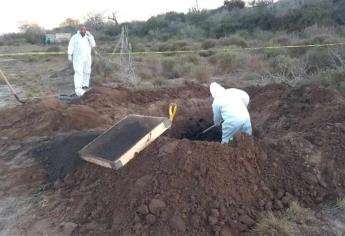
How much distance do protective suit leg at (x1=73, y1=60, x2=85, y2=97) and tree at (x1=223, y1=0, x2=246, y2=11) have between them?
28.3 meters

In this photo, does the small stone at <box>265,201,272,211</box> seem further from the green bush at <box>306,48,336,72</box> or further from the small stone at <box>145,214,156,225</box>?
the green bush at <box>306,48,336,72</box>

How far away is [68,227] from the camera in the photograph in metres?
5.73

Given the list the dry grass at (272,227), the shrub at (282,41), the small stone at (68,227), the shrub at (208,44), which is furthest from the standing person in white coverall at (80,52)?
the shrub at (208,44)

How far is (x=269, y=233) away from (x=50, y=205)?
2825 millimetres

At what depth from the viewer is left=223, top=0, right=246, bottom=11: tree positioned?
130 ft

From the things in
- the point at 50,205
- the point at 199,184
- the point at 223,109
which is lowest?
the point at 50,205

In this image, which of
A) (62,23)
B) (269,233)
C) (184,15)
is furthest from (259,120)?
(62,23)

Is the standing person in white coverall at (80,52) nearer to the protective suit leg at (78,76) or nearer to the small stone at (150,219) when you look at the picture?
the protective suit leg at (78,76)

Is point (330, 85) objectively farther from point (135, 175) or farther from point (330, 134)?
point (135, 175)

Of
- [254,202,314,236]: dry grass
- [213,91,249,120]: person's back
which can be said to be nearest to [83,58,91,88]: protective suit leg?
[213,91,249,120]: person's back

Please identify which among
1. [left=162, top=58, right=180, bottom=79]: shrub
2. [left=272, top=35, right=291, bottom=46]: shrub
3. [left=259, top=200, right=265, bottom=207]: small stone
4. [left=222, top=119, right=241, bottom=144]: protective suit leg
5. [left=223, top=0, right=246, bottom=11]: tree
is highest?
[left=223, top=0, right=246, bottom=11]: tree

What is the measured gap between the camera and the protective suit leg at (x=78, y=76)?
1309 centimetres

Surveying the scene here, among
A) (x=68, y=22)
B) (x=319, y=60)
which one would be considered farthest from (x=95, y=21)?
(x=319, y=60)

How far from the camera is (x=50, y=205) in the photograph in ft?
21.0
